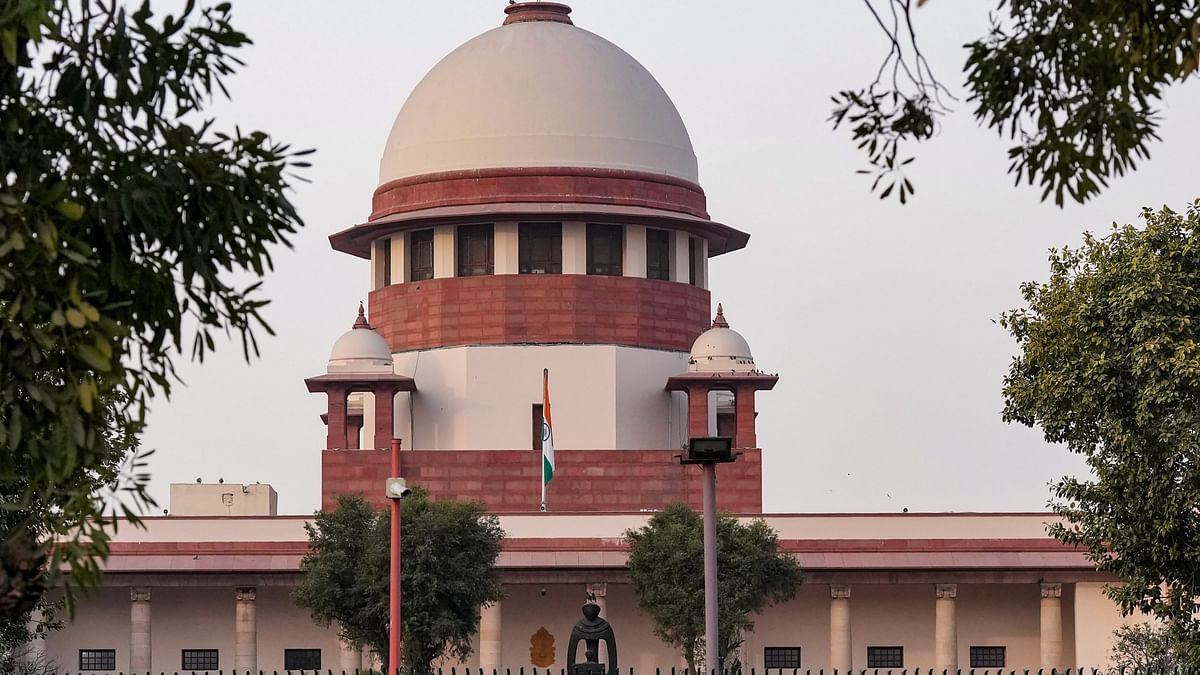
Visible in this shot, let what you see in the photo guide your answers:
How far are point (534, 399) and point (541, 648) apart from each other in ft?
18.1

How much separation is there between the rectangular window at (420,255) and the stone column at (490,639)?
28.5 feet

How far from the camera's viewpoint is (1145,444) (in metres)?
29.0

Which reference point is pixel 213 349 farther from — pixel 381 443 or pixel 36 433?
pixel 381 443

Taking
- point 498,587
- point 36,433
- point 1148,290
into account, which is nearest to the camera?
point 36,433

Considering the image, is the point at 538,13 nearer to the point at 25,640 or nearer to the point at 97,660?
the point at 97,660

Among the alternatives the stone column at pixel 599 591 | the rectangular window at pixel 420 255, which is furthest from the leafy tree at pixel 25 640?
the rectangular window at pixel 420 255

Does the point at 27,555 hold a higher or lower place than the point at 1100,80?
lower

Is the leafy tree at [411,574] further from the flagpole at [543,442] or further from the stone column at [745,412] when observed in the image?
the stone column at [745,412]

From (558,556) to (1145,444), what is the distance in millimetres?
16390

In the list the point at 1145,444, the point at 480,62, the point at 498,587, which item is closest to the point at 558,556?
Answer: the point at 498,587

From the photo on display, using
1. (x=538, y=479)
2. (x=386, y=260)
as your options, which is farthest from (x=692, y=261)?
(x=538, y=479)

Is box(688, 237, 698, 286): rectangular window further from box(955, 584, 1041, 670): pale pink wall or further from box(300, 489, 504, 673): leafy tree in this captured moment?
box(300, 489, 504, 673): leafy tree

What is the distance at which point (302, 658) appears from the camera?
4356cm

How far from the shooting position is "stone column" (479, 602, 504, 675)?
42.8 meters
